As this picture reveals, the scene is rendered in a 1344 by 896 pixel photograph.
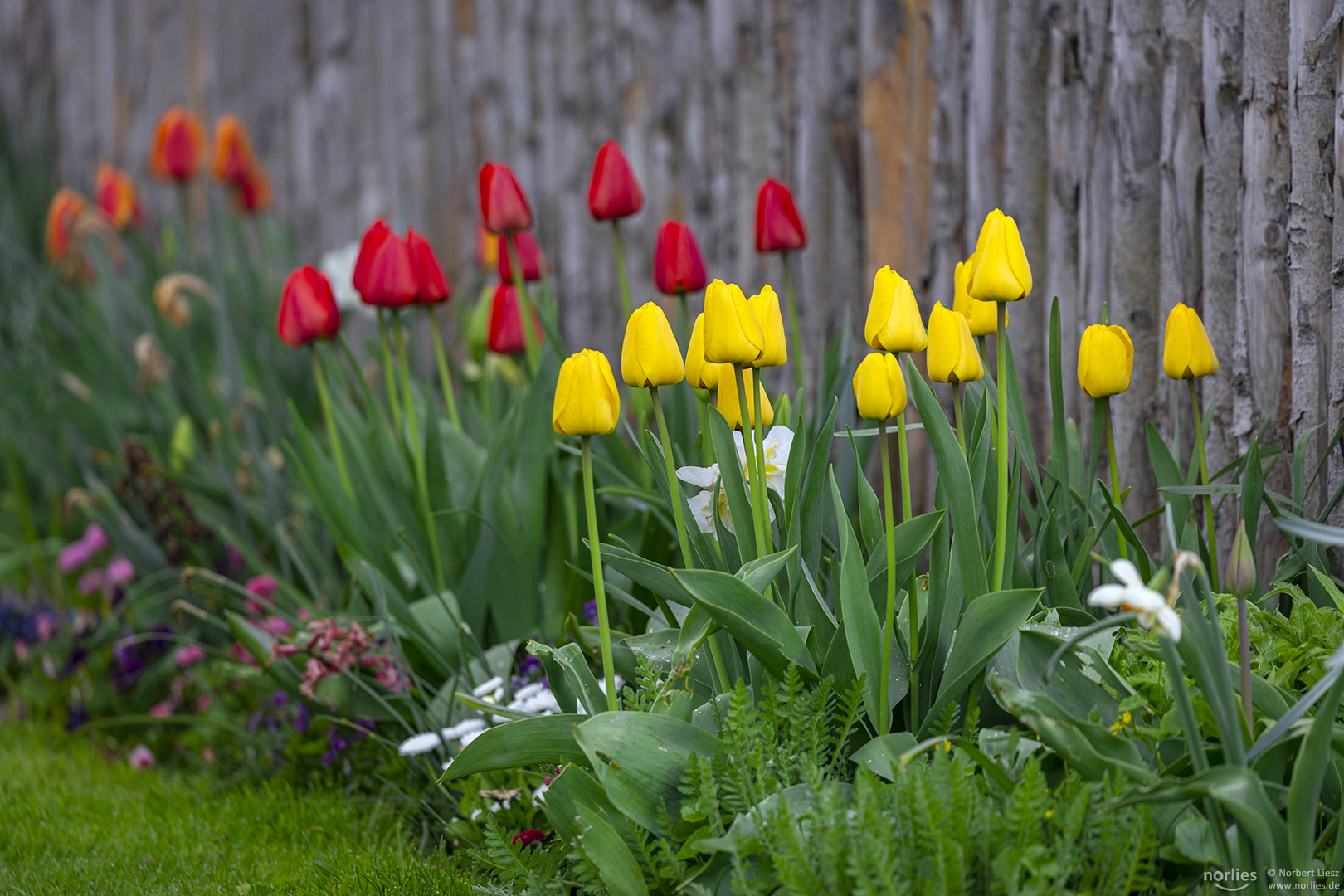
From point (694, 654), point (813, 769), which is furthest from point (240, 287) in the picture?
point (813, 769)

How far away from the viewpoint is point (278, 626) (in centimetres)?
224

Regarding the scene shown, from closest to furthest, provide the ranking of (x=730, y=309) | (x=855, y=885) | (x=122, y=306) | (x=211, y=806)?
(x=855, y=885), (x=730, y=309), (x=211, y=806), (x=122, y=306)

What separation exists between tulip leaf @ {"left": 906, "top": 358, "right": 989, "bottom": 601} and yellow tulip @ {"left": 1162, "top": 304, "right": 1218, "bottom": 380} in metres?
0.42

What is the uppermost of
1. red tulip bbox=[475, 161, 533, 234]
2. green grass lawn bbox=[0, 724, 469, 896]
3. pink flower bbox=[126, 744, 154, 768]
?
red tulip bbox=[475, 161, 533, 234]

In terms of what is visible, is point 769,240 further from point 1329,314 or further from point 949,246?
point 1329,314

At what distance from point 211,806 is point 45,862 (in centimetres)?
30

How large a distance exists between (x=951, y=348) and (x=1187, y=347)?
0.43 metres

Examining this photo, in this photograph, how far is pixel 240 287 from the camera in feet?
12.5

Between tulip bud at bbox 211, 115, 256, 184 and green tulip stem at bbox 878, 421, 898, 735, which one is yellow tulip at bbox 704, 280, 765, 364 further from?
tulip bud at bbox 211, 115, 256, 184

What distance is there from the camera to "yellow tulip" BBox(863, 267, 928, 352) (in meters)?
1.31

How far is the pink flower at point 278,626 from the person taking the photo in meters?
2.19

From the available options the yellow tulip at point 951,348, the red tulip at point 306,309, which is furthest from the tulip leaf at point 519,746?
the red tulip at point 306,309

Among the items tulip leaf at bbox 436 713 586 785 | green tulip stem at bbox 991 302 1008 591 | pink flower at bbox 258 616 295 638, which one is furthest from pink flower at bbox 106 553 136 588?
green tulip stem at bbox 991 302 1008 591

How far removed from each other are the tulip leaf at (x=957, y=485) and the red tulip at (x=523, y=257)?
1027 mm
